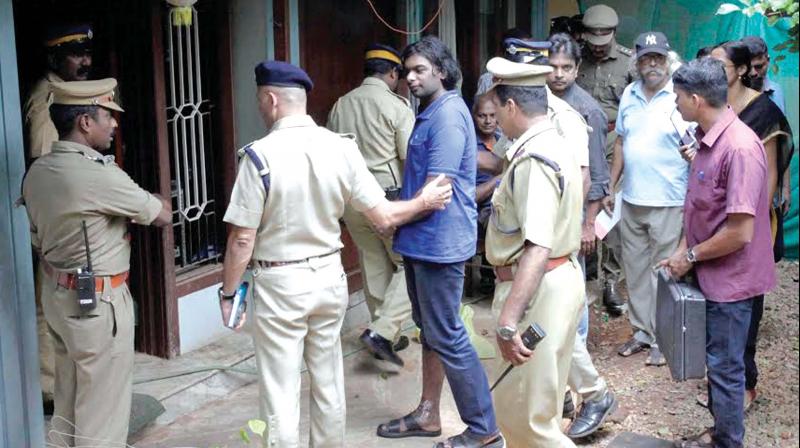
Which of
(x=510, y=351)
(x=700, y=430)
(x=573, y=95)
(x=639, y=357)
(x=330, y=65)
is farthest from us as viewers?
(x=330, y=65)

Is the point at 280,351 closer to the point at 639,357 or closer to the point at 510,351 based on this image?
the point at 510,351

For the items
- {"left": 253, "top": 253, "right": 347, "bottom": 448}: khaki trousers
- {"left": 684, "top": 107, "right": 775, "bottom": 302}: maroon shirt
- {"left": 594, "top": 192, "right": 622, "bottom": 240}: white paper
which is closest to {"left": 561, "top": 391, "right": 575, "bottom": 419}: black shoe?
{"left": 684, "top": 107, "right": 775, "bottom": 302}: maroon shirt

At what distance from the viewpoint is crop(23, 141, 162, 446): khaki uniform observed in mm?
3850

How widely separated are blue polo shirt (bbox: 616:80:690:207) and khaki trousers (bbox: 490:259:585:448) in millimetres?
2023

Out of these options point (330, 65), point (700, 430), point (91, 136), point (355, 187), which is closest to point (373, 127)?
point (330, 65)

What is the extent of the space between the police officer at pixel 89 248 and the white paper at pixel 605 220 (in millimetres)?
2634

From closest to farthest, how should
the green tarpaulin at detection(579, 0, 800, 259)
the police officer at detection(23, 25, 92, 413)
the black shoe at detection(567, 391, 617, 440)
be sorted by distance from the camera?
the police officer at detection(23, 25, 92, 413), the black shoe at detection(567, 391, 617, 440), the green tarpaulin at detection(579, 0, 800, 259)

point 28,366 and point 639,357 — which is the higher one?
point 28,366

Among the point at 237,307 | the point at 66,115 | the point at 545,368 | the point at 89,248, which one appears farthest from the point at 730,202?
the point at 66,115

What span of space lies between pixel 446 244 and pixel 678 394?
1.94 m

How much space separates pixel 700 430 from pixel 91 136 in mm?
3284

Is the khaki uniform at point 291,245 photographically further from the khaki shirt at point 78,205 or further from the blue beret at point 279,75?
the khaki shirt at point 78,205

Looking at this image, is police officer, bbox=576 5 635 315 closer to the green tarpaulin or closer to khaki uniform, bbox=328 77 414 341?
the green tarpaulin

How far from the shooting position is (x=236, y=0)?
5820 millimetres
